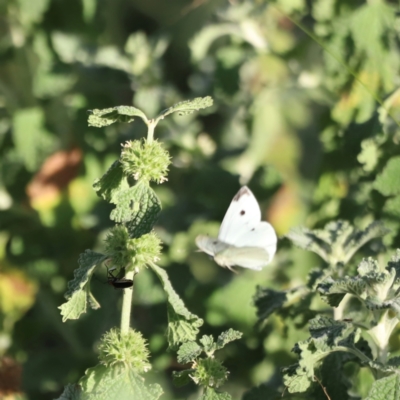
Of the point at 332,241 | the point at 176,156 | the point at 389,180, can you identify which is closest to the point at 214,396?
the point at 332,241

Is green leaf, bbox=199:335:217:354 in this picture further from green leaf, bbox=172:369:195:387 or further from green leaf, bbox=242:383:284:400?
green leaf, bbox=242:383:284:400

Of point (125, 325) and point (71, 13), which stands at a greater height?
point (71, 13)

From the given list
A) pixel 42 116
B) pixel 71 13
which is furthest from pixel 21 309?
pixel 71 13

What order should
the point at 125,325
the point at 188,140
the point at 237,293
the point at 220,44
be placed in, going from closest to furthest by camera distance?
1. the point at 125,325
2. the point at 237,293
3. the point at 188,140
4. the point at 220,44

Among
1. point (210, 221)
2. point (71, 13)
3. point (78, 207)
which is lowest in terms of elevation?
point (210, 221)

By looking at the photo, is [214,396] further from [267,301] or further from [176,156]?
[176,156]

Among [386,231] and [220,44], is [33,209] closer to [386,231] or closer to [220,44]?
[220,44]
